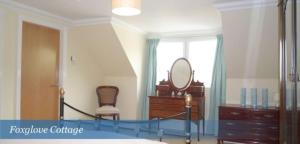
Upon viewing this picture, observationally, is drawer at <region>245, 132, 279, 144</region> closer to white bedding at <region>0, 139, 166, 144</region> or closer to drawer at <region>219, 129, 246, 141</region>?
drawer at <region>219, 129, 246, 141</region>

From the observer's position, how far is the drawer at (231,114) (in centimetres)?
385

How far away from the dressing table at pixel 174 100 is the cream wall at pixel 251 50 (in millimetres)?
547

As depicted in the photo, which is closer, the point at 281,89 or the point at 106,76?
the point at 281,89

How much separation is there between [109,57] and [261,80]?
9.36 feet

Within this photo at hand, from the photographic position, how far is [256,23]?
350 centimetres

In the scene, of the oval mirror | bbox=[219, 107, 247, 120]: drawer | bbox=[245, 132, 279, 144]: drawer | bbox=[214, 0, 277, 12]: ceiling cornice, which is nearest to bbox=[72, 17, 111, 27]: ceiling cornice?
the oval mirror

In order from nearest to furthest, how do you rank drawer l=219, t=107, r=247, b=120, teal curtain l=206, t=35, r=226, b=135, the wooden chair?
drawer l=219, t=107, r=247, b=120 < teal curtain l=206, t=35, r=226, b=135 < the wooden chair

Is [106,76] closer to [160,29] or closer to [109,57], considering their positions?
[109,57]

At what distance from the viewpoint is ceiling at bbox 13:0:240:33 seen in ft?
11.5

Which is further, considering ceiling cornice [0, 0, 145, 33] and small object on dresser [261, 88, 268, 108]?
small object on dresser [261, 88, 268, 108]

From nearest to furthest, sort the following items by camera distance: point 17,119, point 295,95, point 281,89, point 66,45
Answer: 1. point 295,95
2. point 281,89
3. point 17,119
4. point 66,45

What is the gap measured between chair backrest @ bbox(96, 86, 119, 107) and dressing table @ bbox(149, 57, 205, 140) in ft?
2.97

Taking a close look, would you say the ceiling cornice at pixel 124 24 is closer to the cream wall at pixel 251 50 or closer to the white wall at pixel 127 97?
the white wall at pixel 127 97

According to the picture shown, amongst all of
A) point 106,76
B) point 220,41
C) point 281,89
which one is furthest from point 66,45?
point 281,89
